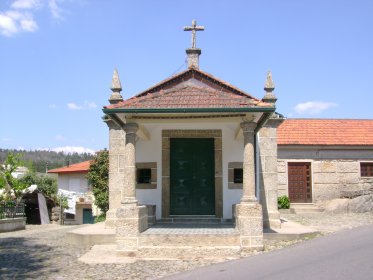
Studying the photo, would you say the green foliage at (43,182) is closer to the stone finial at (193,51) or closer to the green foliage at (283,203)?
the green foliage at (283,203)

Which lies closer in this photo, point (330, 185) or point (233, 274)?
point (233, 274)

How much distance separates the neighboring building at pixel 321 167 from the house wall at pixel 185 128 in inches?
438

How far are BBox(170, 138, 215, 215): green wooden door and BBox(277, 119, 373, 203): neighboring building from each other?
11.4 meters

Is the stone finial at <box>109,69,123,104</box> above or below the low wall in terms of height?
above

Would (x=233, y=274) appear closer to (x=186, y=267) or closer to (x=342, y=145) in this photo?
(x=186, y=267)

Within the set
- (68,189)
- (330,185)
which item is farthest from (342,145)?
(68,189)

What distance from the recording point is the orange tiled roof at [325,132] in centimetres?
2417

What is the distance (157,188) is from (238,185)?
2.43m

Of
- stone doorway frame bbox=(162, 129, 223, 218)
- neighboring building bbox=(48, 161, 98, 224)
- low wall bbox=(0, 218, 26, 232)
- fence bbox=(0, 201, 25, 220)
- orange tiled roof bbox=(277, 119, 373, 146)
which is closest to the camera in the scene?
stone doorway frame bbox=(162, 129, 223, 218)

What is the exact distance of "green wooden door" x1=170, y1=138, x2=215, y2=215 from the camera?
13.2 meters

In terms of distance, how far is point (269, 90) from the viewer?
13234 mm

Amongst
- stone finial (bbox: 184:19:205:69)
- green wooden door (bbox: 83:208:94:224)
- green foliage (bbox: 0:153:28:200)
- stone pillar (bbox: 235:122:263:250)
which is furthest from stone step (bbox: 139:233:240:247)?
green wooden door (bbox: 83:208:94:224)

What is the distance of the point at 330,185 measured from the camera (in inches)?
937

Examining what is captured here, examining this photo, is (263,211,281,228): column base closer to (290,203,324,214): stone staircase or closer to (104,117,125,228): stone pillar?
(104,117,125,228): stone pillar
